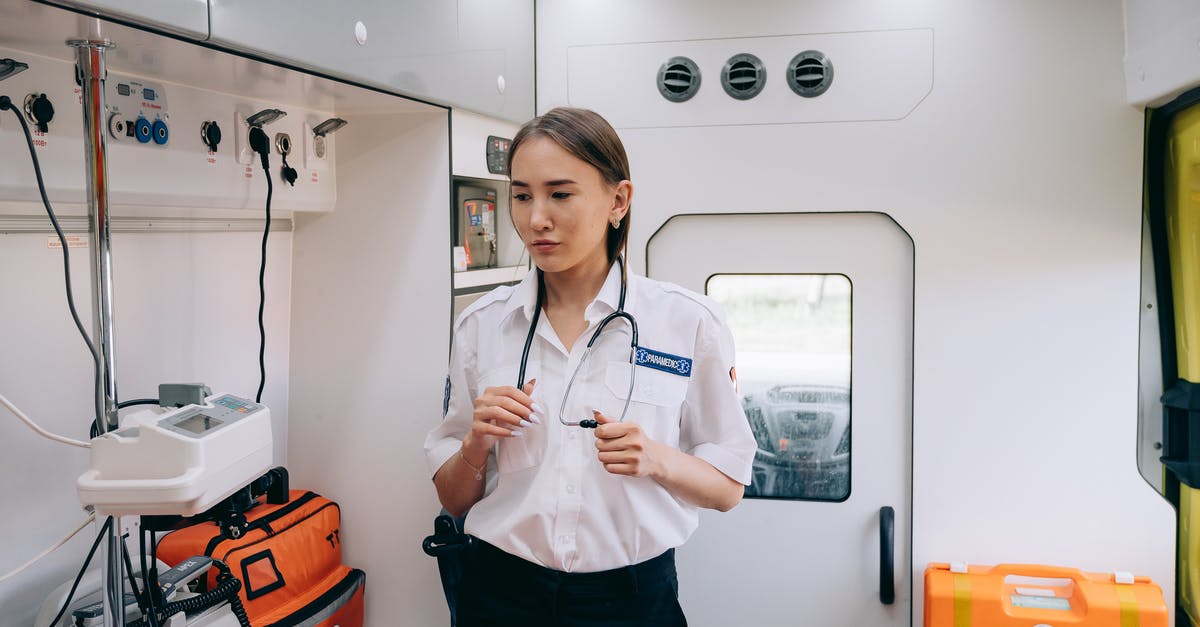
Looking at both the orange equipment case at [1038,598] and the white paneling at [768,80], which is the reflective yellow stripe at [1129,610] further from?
the white paneling at [768,80]

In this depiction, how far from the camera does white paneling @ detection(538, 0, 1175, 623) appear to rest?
8.61ft

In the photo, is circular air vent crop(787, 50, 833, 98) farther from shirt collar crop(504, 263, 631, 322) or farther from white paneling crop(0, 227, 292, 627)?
white paneling crop(0, 227, 292, 627)

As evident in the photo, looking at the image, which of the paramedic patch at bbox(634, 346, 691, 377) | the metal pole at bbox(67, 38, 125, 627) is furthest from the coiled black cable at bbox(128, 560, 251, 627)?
the paramedic patch at bbox(634, 346, 691, 377)

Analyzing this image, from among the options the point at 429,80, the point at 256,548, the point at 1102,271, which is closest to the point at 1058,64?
the point at 1102,271

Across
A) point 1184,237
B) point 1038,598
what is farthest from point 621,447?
point 1184,237

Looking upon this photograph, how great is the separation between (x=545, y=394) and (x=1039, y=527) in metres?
1.72

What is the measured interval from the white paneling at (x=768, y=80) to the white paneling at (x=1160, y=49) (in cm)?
52

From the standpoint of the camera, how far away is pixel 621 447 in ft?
5.47

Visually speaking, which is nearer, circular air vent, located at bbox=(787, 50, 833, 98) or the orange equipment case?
the orange equipment case

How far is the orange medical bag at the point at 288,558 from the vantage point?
224cm

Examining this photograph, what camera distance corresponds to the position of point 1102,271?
2633mm

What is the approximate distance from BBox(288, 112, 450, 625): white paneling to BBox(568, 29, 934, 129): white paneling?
630 mm

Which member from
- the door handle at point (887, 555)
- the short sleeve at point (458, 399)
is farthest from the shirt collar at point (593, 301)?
the door handle at point (887, 555)

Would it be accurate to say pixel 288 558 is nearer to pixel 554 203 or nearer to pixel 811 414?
pixel 554 203
